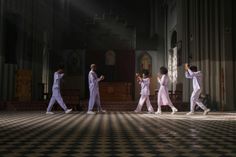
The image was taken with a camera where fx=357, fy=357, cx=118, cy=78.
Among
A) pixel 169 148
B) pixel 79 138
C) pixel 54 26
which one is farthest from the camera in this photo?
pixel 54 26

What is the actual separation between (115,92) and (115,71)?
5.83m

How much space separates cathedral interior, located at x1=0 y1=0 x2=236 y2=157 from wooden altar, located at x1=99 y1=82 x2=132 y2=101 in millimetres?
60

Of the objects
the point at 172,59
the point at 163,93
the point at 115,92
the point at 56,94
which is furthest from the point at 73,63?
the point at 163,93

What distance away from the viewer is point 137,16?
29.5m

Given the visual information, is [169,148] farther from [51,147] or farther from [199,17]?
[199,17]

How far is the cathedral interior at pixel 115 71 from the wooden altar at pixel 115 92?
0.20ft

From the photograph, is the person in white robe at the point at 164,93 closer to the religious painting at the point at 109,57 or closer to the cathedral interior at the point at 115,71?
the cathedral interior at the point at 115,71

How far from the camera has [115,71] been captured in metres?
26.7

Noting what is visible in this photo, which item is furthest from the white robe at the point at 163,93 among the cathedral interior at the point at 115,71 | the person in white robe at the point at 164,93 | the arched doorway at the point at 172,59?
the arched doorway at the point at 172,59

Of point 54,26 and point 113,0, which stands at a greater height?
point 113,0

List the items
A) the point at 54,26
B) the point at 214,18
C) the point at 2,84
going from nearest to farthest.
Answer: the point at 214,18 → the point at 2,84 → the point at 54,26

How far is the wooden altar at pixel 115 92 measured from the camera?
20969 mm

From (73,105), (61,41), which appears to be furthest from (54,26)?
(73,105)

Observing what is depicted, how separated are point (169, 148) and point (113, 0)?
26.5 meters
